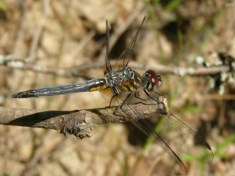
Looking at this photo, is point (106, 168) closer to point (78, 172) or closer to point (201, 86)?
point (78, 172)

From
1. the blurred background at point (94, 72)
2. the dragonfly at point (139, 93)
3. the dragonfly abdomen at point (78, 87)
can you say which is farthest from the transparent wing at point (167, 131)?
the blurred background at point (94, 72)

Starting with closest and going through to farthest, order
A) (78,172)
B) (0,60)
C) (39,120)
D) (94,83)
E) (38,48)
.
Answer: (39,120), (94,83), (0,60), (78,172), (38,48)

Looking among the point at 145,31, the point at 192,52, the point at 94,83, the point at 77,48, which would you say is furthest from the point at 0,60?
the point at 192,52

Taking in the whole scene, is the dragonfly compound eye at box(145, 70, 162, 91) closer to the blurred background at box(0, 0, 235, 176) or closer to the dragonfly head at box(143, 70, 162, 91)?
the dragonfly head at box(143, 70, 162, 91)

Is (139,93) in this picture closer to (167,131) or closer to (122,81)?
(122,81)

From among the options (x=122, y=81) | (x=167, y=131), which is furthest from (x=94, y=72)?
(x=167, y=131)

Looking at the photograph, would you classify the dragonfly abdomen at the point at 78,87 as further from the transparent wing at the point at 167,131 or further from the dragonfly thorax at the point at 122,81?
the transparent wing at the point at 167,131

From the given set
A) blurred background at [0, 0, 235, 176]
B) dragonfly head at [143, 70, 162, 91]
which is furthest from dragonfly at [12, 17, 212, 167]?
blurred background at [0, 0, 235, 176]

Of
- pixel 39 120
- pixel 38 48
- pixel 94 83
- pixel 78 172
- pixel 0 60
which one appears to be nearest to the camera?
pixel 39 120
